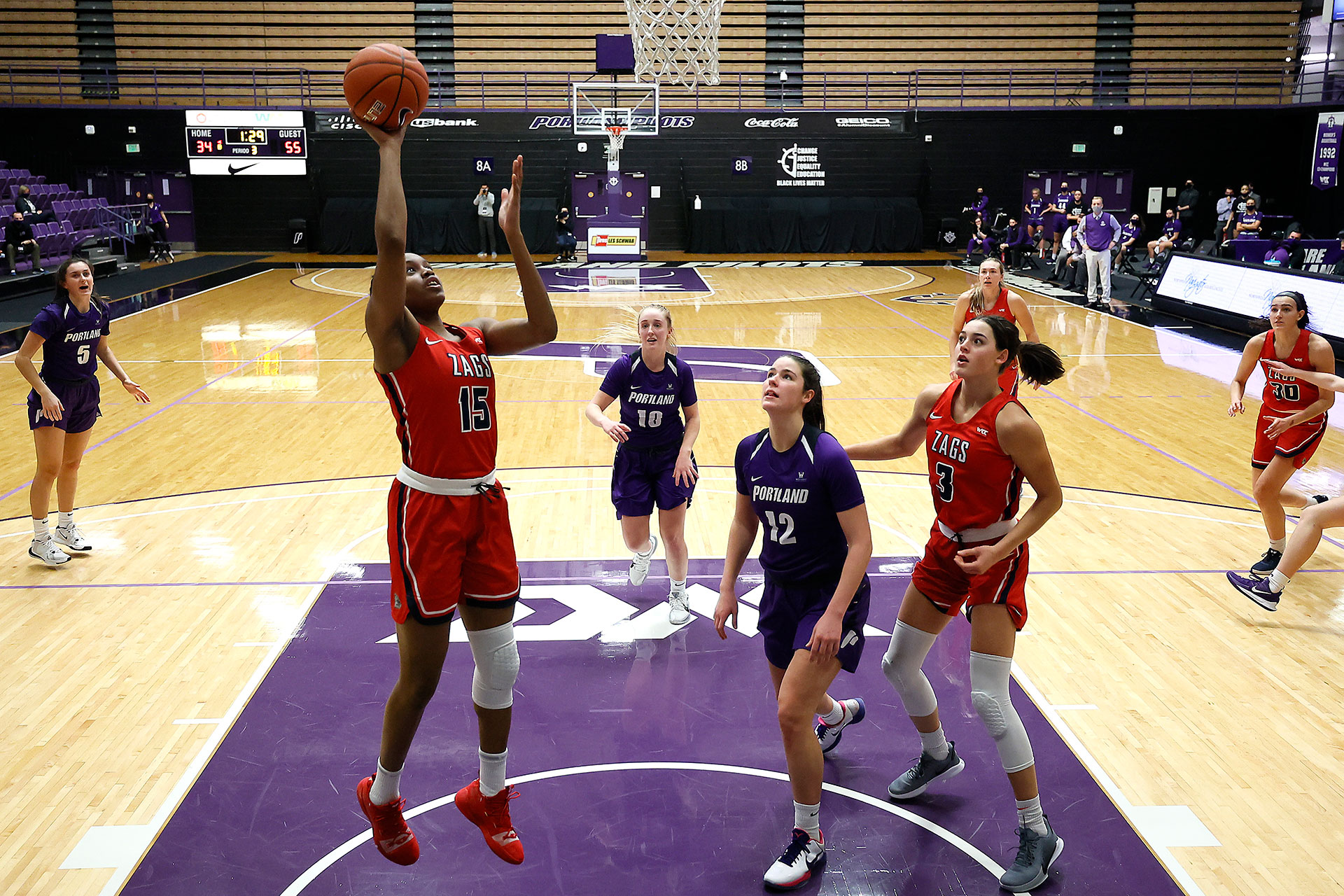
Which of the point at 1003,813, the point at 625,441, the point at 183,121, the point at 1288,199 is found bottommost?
the point at 1003,813

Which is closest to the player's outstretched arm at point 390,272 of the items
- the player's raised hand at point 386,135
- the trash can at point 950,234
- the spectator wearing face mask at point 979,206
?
the player's raised hand at point 386,135

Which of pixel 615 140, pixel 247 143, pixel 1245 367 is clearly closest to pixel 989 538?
pixel 1245 367

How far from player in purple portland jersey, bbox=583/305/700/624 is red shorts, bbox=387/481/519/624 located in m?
2.15

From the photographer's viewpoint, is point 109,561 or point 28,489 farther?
point 28,489

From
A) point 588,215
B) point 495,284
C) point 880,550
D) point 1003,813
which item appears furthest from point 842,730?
point 588,215

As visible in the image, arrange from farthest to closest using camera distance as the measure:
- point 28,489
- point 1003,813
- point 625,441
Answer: point 28,489 → point 625,441 → point 1003,813

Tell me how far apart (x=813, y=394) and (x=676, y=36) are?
1970 cm

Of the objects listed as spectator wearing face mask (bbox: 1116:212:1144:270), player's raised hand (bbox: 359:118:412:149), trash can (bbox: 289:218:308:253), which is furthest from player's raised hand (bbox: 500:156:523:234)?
trash can (bbox: 289:218:308:253)

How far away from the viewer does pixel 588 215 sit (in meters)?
28.1

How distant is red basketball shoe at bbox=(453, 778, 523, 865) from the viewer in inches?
140

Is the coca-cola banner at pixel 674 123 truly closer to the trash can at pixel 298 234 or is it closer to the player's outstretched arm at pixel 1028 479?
the trash can at pixel 298 234

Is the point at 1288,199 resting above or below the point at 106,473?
above

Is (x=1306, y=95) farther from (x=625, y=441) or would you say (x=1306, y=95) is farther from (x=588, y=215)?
(x=625, y=441)

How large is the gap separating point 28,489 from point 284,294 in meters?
12.5
